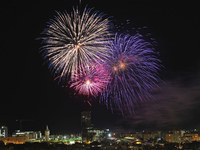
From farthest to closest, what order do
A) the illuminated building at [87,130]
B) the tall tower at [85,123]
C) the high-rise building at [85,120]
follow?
the high-rise building at [85,120] → the tall tower at [85,123] → the illuminated building at [87,130]

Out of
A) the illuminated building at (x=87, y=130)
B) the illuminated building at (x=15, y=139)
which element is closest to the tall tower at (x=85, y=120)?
the illuminated building at (x=87, y=130)

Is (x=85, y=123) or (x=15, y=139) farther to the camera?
(x=85, y=123)

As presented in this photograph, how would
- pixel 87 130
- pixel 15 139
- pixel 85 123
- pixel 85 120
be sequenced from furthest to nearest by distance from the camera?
pixel 85 123, pixel 85 120, pixel 87 130, pixel 15 139

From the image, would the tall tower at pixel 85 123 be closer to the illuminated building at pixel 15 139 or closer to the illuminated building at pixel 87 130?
the illuminated building at pixel 87 130

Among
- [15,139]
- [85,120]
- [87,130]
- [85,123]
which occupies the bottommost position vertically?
[15,139]

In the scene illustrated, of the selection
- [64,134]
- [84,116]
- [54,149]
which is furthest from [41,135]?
[54,149]

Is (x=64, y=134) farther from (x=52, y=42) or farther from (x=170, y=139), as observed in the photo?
(x=52, y=42)

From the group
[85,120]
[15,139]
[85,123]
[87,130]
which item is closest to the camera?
[15,139]

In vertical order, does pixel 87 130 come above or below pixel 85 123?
below

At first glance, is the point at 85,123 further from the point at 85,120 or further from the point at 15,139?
the point at 15,139

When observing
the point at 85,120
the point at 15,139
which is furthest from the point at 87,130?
the point at 15,139

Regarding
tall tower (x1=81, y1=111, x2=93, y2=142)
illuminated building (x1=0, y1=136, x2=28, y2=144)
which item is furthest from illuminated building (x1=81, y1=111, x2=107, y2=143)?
illuminated building (x1=0, y1=136, x2=28, y2=144)
